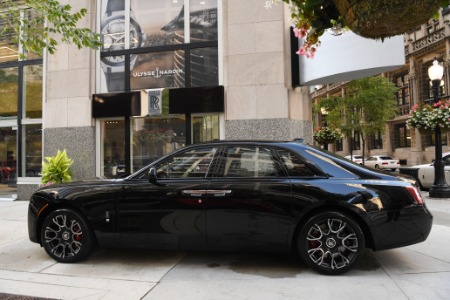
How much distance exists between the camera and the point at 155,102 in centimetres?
1002

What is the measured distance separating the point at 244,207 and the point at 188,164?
93 centimetres

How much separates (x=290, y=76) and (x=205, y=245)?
6.43m

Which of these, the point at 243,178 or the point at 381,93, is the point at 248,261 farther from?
the point at 381,93

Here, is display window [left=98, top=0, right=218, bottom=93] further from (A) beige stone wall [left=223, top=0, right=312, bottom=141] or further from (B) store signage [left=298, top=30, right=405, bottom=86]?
(B) store signage [left=298, top=30, right=405, bottom=86]

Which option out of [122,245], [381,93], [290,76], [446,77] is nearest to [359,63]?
[290,76]

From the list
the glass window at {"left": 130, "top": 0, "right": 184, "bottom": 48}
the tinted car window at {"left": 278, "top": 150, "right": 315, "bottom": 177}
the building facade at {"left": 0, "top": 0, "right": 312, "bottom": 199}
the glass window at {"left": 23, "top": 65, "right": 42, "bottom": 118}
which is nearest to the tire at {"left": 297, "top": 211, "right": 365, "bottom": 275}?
the tinted car window at {"left": 278, "top": 150, "right": 315, "bottom": 177}

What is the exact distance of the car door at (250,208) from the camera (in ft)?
13.7

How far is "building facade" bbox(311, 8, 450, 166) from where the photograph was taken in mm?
33125

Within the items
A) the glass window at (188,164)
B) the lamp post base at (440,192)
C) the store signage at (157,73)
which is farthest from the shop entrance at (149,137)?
the lamp post base at (440,192)

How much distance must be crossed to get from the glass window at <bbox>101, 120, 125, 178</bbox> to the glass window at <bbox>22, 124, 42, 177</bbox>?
7.84ft

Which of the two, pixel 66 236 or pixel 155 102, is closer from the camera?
pixel 66 236

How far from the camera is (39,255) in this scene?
16.8 ft

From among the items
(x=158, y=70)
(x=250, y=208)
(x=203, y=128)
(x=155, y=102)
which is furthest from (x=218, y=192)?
(x=158, y=70)

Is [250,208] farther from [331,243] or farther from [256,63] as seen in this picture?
[256,63]
